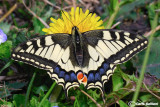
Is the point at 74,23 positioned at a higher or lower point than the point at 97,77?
higher

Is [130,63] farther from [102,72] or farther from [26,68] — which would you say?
[26,68]

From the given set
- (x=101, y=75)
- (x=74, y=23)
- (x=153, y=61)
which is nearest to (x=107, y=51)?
(x=101, y=75)

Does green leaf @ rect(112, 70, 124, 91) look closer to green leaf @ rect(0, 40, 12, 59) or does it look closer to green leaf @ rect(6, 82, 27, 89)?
green leaf @ rect(6, 82, 27, 89)

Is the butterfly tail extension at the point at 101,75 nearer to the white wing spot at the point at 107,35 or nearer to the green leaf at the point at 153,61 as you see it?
the white wing spot at the point at 107,35

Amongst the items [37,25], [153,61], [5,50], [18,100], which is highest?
[37,25]

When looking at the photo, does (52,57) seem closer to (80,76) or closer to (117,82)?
(80,76)

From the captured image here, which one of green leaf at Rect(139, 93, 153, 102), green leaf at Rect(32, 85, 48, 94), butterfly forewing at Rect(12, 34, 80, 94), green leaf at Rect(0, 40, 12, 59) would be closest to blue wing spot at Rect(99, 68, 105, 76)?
butterfly forewing at Rect(12, 34, 80, 94)

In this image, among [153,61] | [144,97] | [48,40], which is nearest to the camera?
[48,40]

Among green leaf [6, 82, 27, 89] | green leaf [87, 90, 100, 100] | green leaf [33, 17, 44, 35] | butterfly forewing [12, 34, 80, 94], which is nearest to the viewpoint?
butterfly forewing [12, 34, 80, 94]

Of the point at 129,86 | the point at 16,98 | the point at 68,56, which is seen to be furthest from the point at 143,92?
the point at 16,98
